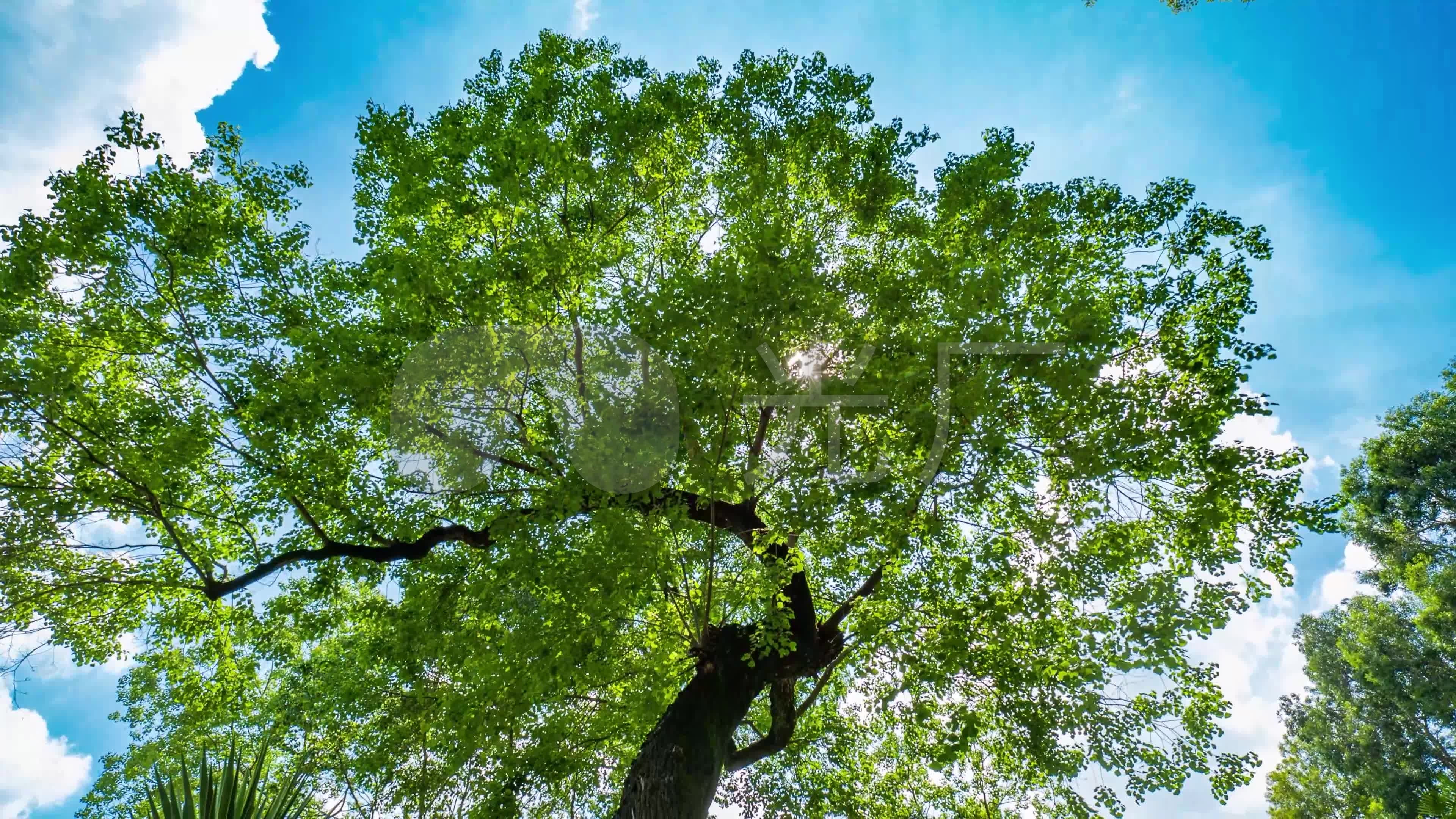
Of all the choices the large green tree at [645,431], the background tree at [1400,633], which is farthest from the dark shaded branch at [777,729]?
the background tree at [1400,633]

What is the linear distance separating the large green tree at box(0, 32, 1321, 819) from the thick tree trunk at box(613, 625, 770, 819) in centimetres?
4

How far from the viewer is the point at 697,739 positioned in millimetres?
7668

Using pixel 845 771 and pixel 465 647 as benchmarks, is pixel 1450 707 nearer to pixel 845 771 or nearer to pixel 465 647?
pixel 845 771

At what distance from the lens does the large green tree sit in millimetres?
6887

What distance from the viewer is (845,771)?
11484mm

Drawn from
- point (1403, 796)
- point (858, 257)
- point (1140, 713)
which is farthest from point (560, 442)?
point (1403, 796)

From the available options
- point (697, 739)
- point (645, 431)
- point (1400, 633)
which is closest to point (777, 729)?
point (697, 739)

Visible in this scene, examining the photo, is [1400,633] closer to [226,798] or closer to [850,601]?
[850,601]

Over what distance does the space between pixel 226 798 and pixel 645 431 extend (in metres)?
6.59

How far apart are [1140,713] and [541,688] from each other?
6974 millimetres

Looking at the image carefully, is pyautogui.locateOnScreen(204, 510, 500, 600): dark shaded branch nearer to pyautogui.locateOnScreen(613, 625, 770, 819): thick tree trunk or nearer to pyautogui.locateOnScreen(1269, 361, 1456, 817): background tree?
pyautogui.locateOnScreen(613, 625, 770, 819): thick tree trunk

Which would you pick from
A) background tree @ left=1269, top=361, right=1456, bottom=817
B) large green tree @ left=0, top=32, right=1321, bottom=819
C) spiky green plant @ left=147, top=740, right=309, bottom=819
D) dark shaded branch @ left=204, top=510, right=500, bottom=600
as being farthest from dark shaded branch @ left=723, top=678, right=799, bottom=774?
background tree @ left=1269, top=361, right=1456, bottom=817

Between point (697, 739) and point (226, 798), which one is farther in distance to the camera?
point (697, 739)

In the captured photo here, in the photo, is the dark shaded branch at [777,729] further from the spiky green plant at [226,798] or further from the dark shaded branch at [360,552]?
the spiky green plant at [226,798]
